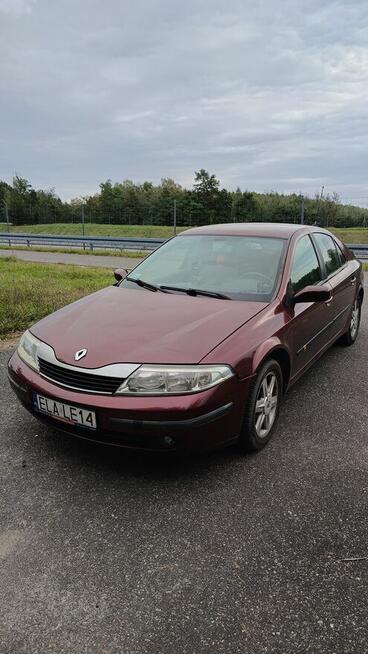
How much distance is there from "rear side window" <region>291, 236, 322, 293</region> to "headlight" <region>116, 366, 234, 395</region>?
1.39 m

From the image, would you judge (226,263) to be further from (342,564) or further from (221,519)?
(342,564)

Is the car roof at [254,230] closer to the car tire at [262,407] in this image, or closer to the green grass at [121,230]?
the car tire at [262,407]

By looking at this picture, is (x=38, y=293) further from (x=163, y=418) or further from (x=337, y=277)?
(x=163, y=418)

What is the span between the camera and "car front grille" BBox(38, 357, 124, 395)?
7.99 ft

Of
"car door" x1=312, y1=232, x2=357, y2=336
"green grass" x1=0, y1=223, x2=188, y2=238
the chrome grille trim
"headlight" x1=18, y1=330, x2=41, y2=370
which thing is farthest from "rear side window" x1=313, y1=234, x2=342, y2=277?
"green grass" x1=0, y1=223, x2=188, y2=238

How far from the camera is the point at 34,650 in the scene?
1.64 meters

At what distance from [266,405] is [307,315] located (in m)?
0.95

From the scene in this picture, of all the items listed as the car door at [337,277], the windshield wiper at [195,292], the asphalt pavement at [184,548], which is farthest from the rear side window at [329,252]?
the asphalt pavement at [184,548]

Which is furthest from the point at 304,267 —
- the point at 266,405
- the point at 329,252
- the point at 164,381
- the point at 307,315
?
the point at 164,381

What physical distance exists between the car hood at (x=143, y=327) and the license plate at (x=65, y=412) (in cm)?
24

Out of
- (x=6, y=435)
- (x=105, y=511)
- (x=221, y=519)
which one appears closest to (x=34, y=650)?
(x=105, y=511)

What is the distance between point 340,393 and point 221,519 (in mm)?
2038

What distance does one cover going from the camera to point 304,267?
12.5 feet

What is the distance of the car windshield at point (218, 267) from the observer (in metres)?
3.38
